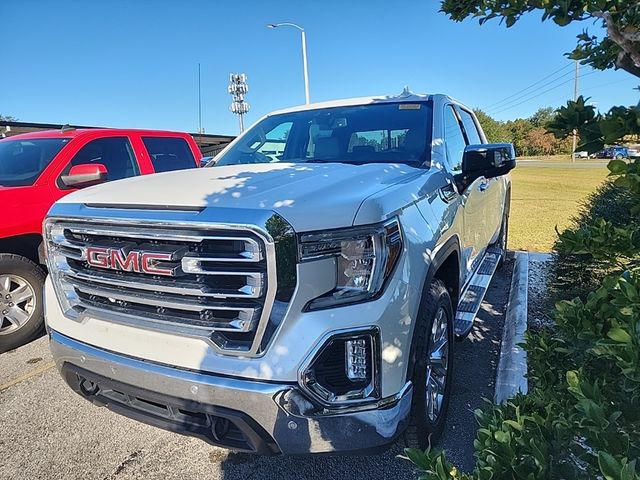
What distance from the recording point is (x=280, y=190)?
219 cm

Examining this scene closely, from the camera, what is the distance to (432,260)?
242 centimetres

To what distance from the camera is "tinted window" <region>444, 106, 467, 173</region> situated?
345 centimetres

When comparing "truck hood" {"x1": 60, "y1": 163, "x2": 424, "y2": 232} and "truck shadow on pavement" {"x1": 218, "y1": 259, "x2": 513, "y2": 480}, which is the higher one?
"truck hood" {"x1": 60, "y1": 163, "x2": 424, "y2": 232}

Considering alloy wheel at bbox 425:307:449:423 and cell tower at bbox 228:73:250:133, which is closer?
alloy wheel at bbox 425:307:449:423

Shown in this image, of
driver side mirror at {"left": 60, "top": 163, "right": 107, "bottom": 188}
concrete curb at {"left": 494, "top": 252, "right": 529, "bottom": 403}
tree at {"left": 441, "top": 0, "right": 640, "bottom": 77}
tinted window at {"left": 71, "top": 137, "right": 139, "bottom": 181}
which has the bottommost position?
concrete curb at {"left": 494, "top": 252, "right": 529, "bottom": 403}

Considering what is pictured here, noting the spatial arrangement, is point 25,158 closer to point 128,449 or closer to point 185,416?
point 128,449

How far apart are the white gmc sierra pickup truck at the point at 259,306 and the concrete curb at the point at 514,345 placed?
1.94 ft

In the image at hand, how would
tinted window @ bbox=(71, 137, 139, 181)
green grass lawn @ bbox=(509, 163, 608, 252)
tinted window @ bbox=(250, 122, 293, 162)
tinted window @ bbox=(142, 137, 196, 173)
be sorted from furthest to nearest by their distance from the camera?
1. green grass lawn @ bbox=(509, 163, 608, 252)
2. tinted window @ bbox=(142, 137, 196, 173)
3. tinted window @ bbox=(71, 137, 139, 181)
4. tinted window @ bbox=(250, 122, 293, 162)

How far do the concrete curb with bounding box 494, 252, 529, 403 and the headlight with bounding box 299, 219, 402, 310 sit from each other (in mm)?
682

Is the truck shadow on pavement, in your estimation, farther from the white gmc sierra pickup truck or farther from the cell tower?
the cell tower

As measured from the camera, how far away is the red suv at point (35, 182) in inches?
163

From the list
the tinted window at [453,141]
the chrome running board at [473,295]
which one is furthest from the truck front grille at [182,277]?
the tinted window at [453,141]

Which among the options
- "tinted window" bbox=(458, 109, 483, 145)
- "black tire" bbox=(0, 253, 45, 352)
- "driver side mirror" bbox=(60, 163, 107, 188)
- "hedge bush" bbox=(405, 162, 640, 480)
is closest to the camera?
"hedge bush" bbox=(405, 162, 640, 480)

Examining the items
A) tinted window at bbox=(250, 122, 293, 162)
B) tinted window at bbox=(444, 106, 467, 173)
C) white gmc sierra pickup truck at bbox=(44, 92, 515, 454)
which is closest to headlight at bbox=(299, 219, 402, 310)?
white gmc sierra pickup truck at bbox=(44, 92, 515, 454)
